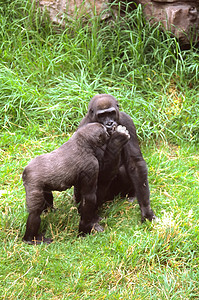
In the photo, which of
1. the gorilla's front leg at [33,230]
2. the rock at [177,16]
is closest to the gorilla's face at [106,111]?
the gorilla's front leg at [33,230]

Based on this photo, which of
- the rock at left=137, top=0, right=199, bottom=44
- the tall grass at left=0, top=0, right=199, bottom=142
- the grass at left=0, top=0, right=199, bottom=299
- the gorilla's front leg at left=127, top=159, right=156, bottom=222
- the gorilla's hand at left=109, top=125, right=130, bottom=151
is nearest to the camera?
the grass at left=0, top=0, right=199, bottom=299

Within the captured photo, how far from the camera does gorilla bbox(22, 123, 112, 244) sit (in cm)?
394

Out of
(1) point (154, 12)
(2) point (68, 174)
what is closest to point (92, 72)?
(1) point (154, 12)

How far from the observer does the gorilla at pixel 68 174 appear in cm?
394

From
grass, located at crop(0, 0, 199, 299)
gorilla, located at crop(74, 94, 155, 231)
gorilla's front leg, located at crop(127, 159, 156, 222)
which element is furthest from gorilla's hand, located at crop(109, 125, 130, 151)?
grass, located at crop(0, 0, 199, 299)

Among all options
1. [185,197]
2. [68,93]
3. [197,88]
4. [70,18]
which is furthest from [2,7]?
[185,197]

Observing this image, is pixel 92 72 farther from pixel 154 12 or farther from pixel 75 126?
pixel 154 12

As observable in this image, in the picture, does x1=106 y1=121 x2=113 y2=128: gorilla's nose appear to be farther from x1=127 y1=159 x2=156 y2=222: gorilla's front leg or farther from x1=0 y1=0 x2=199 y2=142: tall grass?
x1=0 y1=0 x2=199 y2=142: tall grass

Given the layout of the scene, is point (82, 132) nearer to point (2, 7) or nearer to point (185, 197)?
point (185, 197)

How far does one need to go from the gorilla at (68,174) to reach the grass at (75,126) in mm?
189

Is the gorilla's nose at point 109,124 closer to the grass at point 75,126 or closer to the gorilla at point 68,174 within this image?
the gorilla at point 68,174

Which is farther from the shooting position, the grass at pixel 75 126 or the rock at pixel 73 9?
the rock at pixel 73 9

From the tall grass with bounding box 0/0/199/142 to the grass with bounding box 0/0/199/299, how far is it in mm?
16

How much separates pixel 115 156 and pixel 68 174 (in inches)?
20.1
